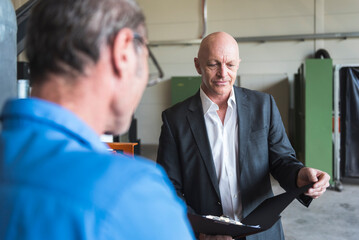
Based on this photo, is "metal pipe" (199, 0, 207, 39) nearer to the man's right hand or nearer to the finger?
the finger

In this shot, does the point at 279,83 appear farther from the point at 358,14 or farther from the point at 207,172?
the point at 207,172

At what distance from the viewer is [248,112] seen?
62.1 inches

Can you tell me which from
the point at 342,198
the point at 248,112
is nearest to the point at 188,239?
the point at 248,112

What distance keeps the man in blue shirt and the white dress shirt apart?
3.32 ft

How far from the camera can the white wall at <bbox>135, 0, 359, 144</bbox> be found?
651cm

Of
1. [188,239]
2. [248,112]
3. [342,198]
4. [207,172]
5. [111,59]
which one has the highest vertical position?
[111,59]

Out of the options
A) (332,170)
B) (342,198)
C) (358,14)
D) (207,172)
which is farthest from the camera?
(358,14)

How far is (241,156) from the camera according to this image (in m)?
1.50

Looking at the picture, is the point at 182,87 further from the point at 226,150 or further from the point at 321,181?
the point at 321,181

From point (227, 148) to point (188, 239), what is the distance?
1.09 metres

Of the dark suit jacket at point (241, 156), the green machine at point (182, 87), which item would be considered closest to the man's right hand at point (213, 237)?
the dark suit jacket at point (241, 156)

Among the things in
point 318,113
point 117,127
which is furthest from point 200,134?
point 318,113

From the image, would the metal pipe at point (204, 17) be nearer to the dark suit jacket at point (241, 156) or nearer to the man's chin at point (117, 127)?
the dark suit jacket at point (241, 156)

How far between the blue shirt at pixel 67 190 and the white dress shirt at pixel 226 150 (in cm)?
109
